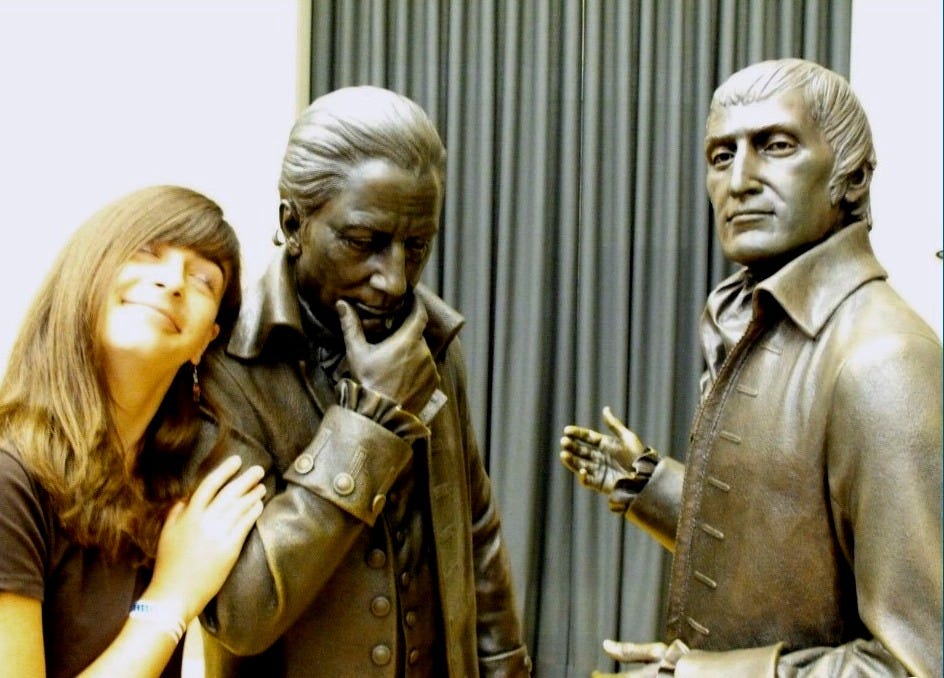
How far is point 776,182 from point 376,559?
0.84 m

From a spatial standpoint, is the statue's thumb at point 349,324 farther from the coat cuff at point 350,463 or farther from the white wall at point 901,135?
the white wall at point 901,135

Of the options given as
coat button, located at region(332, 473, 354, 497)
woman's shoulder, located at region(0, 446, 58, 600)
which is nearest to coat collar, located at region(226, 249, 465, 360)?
coat button, located at region(332, 473, 354, 497)

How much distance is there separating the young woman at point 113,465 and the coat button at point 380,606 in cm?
24

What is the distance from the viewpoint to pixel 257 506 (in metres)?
1.65

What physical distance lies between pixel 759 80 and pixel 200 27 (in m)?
2.27

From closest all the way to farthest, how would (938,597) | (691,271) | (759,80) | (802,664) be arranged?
(938,597)
(802,664)
(759,80)
(691,271)

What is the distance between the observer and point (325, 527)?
159cm

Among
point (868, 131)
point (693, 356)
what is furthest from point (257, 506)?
point (693, 356)

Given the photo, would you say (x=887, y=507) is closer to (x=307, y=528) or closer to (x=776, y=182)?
(x=776, y=182)

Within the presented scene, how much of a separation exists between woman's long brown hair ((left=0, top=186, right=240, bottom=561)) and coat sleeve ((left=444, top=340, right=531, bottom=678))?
56 centimetres

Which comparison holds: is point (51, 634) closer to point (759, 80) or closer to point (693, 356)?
point (759, 80)

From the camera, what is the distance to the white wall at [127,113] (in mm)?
3404

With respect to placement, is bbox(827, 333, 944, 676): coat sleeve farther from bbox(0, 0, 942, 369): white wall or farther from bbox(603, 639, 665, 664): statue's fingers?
bbox(0, 0, 942, 369): white wall

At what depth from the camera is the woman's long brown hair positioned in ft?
4.99
